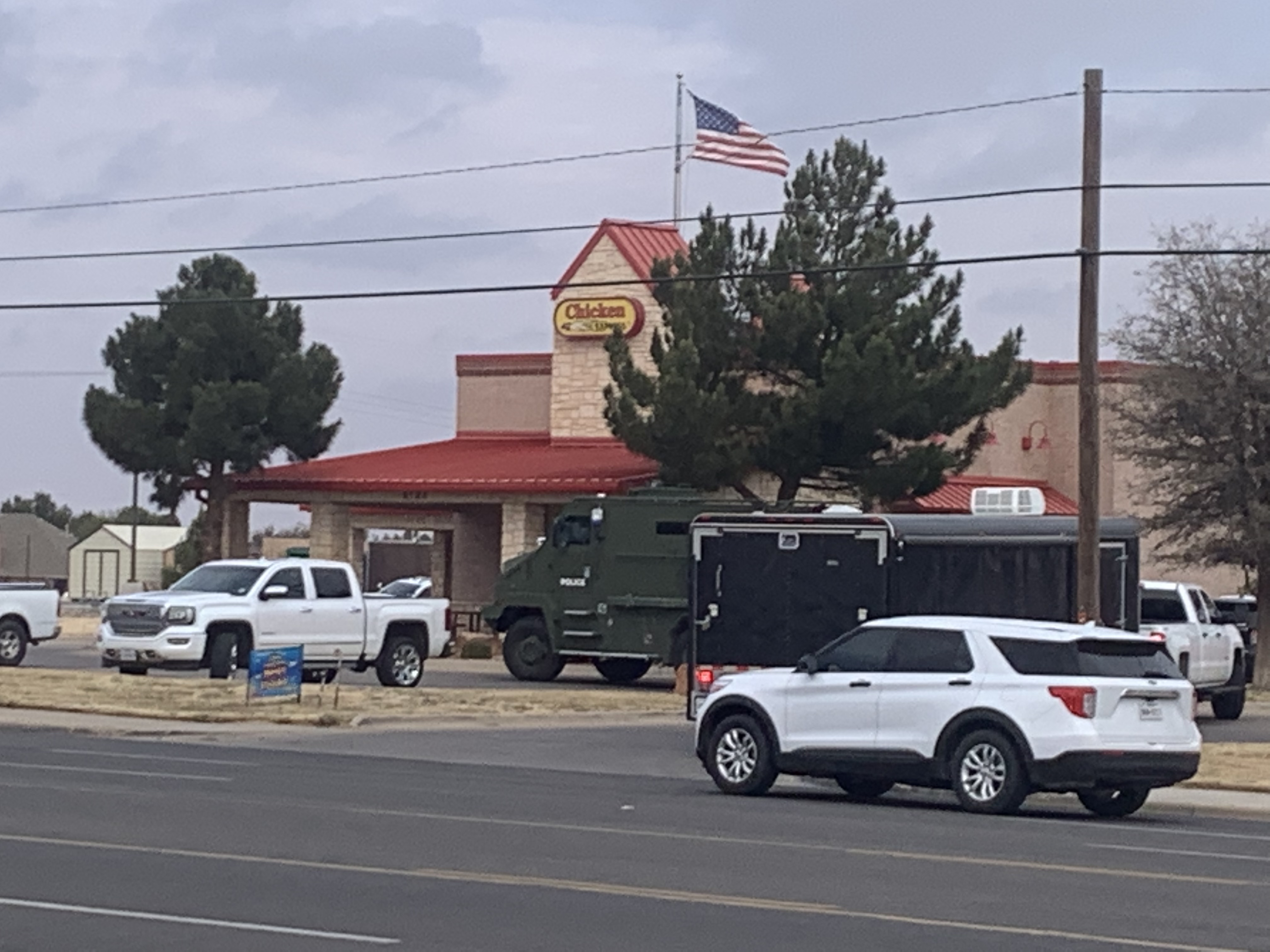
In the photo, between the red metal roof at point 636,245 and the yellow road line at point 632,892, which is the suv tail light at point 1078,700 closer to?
the yellow road line at point 632,892

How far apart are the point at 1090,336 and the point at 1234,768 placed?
5.45 metres

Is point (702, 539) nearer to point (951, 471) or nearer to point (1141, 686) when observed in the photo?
point (1141, 686)

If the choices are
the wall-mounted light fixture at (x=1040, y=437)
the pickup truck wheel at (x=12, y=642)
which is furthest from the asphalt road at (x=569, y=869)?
the wall-mounted light fixture at (x=1040, y=437)

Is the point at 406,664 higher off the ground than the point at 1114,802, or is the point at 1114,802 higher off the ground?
the point at 406,664

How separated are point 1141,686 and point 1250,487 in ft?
68.9

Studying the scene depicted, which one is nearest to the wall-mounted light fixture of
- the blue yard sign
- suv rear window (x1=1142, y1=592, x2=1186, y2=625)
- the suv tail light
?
suv rear window (x1=1142, y1=592, x2=1186, y2=625)

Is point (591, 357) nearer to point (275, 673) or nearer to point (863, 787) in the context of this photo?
point (275, 673)

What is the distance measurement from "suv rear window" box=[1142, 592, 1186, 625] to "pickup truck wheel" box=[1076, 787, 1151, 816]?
1182cm

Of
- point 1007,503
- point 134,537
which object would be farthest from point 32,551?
point 1007,503

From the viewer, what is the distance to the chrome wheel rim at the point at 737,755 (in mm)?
19484

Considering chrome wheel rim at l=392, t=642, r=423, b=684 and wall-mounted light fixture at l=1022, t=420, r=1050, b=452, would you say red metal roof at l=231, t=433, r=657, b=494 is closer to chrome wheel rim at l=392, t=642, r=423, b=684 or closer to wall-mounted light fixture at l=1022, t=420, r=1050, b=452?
wall-mounted light fixture at l=1022, t=420, r=1050, b=452

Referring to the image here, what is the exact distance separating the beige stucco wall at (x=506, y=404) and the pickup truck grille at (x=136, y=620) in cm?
2386

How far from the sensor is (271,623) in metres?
31.6

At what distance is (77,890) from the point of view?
11805 mm
